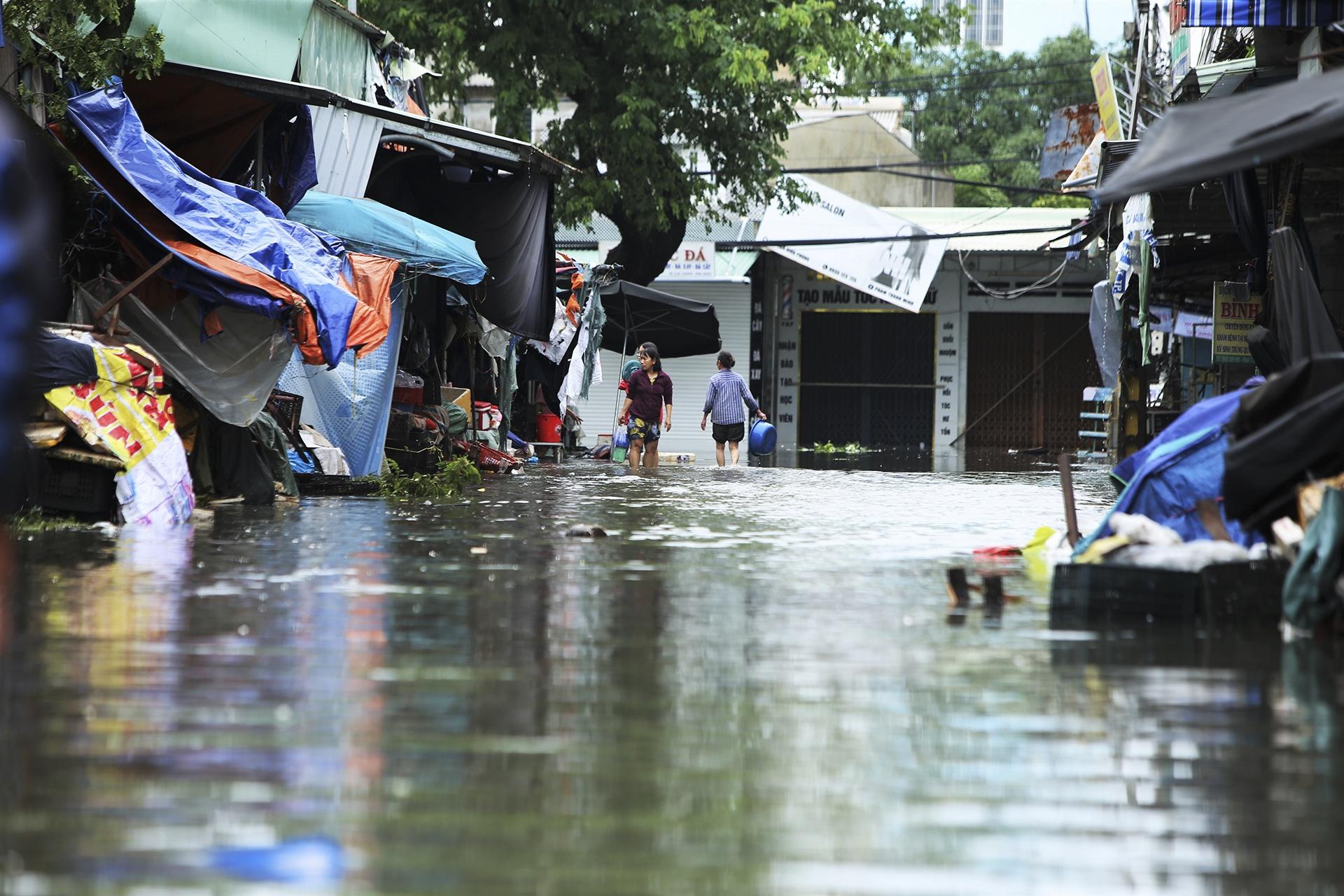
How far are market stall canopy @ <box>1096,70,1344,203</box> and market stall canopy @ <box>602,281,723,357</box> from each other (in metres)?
19.0

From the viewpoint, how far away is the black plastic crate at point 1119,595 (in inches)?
267

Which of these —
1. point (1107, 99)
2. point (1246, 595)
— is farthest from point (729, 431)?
point (1246, 595)

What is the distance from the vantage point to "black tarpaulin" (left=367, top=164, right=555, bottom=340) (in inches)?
754

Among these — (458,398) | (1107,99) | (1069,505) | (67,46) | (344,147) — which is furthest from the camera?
(1107,99)

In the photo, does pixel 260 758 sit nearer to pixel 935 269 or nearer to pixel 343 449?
pixel 343 449

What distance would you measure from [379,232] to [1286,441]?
10052 millimetres

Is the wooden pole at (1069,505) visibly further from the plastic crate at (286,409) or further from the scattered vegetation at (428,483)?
the plastic crate at (286,409)

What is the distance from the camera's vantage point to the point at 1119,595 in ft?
22.6

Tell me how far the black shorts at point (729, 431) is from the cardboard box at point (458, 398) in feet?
18.5

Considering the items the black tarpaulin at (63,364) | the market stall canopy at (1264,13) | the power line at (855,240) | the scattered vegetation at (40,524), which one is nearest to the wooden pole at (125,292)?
the black tarpaulin at (63,364)

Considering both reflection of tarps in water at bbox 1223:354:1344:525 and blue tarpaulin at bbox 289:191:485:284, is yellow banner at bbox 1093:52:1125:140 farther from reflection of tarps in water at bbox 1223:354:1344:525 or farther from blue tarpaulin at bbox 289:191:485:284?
reflection of tarps in water at bbox 1223:354:1344:525

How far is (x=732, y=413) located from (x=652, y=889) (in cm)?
2104

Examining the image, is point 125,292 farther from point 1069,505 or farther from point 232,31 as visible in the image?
point 1069,505

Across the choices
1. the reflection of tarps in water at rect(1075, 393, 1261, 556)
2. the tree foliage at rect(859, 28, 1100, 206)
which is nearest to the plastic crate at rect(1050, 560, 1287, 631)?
the reflection of tarps in water at rect(1075, 393, 1261, 556)
